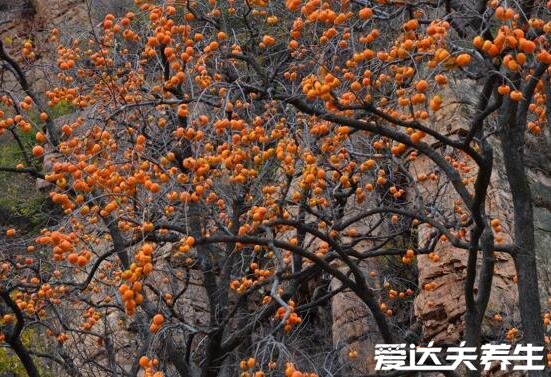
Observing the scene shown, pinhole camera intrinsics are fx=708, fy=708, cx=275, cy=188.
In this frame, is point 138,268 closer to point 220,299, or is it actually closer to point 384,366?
point 384,366

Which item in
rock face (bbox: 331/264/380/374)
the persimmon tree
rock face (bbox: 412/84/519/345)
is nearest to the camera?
the persimmon tree

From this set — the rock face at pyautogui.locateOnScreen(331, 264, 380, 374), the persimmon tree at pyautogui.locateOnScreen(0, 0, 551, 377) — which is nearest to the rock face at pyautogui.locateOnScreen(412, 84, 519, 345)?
the persimmon tree at pyautogui.locateOnScreen(0, 0, 551, 377)

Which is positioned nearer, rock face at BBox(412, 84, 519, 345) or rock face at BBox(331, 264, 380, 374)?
rock face at BBox(412, 84, 519, 345)

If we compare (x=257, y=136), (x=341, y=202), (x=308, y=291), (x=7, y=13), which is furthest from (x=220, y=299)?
(x=7, y=13)

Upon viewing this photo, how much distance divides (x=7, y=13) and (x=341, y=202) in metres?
14.7

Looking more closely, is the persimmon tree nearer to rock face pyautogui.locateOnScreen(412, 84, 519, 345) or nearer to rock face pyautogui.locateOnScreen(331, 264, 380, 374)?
rock face pyautogui.locateOnScreen(412, 84, 519, 345)

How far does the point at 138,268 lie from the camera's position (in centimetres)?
344

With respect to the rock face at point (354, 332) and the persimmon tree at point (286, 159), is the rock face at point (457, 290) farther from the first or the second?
the rock face at point (354, 332)

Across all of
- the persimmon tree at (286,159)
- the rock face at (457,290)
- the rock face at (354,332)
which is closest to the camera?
the persimmon tree at (286,159)

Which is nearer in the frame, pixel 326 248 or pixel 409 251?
pixel 409 251

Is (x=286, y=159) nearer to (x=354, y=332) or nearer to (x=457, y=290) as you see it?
(x=457, y=290)

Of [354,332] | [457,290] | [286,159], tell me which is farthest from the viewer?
[354,332]

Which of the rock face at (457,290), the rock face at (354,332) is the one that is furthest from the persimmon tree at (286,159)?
the rock face at (354,332)

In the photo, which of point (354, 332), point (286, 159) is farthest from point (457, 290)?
point (286, 159)
